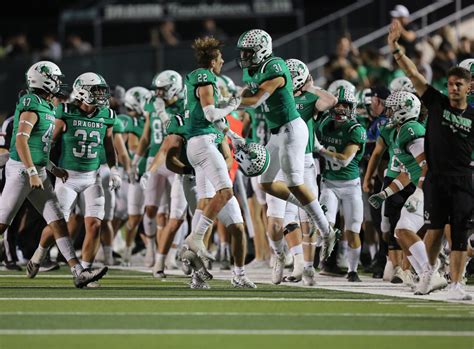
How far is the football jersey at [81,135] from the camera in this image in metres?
11.8

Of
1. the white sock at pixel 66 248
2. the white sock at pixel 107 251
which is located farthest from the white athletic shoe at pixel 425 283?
the white sock at pixel 107 251

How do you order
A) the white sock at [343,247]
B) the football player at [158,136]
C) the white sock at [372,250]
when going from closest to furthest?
the football player at [158,136] → the white sock at [372,250] → the white sock at [343,247]

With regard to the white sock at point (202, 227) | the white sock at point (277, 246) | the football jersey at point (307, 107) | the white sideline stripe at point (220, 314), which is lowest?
the white sideline stripe at point (220, 314)

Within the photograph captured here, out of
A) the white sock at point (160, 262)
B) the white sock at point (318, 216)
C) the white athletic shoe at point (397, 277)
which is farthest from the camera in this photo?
the white sock at point (160, 262)

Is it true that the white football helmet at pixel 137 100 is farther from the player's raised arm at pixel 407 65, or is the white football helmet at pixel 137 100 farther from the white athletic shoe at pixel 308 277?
the player's raised arm at pixel 407 65

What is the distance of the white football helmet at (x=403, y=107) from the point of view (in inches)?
438

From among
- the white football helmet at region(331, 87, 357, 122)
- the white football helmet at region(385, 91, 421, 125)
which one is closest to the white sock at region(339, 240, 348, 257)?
the white football helmet at region(331, 87, 357, 122)

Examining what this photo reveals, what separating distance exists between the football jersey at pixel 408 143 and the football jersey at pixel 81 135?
274cm

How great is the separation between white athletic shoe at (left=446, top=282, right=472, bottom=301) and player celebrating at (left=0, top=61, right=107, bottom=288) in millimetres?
2906

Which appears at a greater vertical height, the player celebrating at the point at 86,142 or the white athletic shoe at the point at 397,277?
the player celebrating at the point at 86,142

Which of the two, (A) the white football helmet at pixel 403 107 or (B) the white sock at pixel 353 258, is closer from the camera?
(A) the white football helmet at pixel 403 107

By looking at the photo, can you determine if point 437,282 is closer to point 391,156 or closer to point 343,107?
point 391,156
